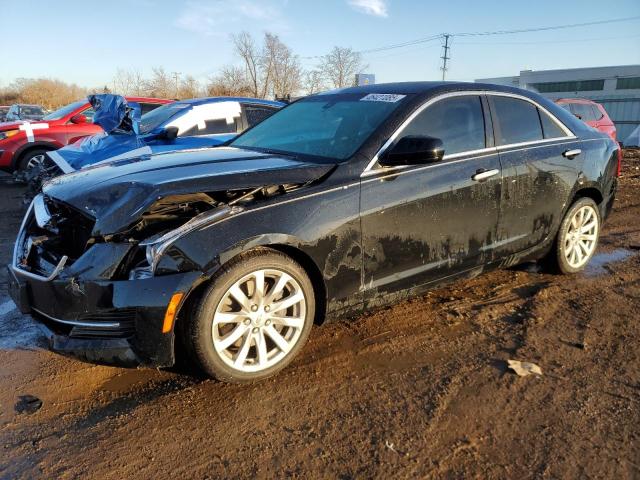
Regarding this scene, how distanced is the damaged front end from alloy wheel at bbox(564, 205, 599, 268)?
3076 mm

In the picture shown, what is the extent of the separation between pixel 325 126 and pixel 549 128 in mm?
A: 1985

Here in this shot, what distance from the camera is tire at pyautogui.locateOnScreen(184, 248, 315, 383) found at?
102 inches

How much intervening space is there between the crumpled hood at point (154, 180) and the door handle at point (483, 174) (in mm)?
1168

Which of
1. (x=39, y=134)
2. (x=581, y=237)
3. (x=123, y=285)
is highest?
(x=39, y=134)

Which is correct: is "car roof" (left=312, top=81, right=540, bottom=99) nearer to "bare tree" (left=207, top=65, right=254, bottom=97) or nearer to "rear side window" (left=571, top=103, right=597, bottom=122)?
"rear side window" (left=571, top=103, right=597, bottom=122)

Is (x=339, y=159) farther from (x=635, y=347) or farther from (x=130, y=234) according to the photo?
(x=635, y=347)

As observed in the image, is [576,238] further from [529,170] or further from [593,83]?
[593,83]

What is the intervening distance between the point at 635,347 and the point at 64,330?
3.50m

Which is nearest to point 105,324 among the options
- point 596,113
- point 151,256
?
point 151,256

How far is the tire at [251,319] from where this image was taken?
8.46 feet

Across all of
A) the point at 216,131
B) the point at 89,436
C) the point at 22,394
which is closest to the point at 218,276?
the point at 89,436

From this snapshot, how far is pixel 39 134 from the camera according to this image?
9320 millimetres

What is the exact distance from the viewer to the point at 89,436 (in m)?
2.39

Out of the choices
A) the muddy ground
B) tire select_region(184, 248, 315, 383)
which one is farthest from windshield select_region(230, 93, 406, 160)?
the muddy ground
